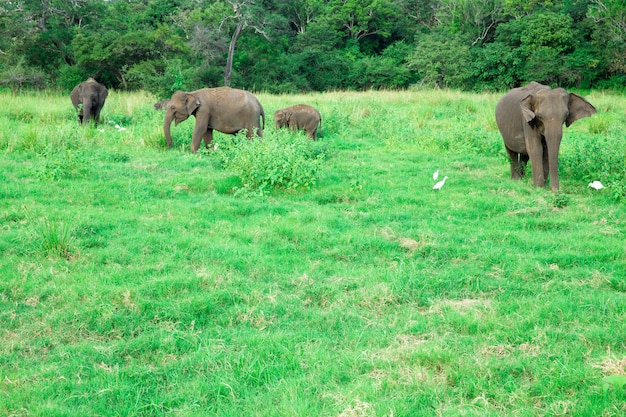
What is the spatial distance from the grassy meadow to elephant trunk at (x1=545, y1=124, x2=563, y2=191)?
43 cm

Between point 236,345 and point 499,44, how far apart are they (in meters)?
37.6

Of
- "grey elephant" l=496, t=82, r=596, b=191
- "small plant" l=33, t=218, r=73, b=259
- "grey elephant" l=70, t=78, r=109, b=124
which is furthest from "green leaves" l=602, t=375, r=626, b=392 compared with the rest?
"grey elephant" l=70, t=78, r=109, b=124

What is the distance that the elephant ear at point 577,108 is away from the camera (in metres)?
9.18

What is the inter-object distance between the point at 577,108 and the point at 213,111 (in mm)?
7057

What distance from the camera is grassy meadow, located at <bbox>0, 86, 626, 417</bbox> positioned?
3.86 metres

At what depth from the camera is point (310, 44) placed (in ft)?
152

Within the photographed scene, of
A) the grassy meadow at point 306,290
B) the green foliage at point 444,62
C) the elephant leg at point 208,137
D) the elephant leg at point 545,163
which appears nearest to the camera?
the grassy meadow at point 306,290

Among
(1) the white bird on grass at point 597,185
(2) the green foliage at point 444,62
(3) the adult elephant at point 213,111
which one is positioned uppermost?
(2) the green foliage at point 444,62

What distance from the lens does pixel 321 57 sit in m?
46.5

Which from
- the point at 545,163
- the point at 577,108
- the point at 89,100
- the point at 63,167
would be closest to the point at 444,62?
the point at 89,100

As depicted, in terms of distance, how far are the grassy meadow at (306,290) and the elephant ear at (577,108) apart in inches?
41.2

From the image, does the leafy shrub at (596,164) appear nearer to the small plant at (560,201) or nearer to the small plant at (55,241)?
the small plant at (560,201)

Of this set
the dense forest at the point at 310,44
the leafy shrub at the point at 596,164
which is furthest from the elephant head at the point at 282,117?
the dense forest at the point at 310,44

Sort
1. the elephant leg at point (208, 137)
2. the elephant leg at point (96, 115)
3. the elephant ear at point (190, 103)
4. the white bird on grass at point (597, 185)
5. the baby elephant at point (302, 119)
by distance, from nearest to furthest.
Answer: the white bird on grass at point (597, 185), the elephant ear at point (190, 103), the elephant leg at point (208, 137), the baby elephant at point (302, 119), the elephant leg at point (96, 115)
